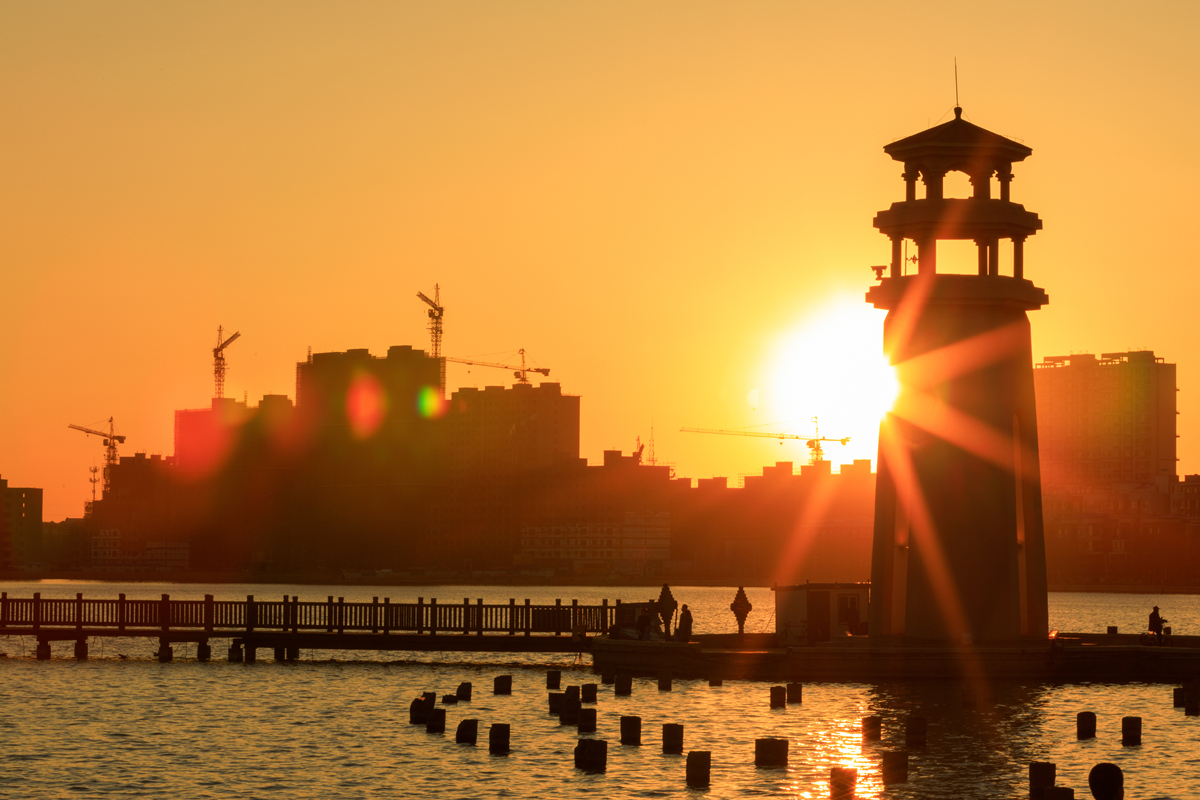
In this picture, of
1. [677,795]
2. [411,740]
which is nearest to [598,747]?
[677,795]

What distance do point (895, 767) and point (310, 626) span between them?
130 feet

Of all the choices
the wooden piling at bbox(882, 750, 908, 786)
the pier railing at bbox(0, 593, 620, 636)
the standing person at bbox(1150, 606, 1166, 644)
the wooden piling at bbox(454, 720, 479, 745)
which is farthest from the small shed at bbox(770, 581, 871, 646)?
the wooden piling at bbox(882, 750, 908, 786)

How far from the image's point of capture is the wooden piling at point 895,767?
37219 mm

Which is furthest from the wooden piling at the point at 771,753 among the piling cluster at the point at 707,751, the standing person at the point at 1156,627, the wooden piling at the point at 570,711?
the standing person at the point at 1156,627

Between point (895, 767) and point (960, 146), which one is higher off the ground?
point (960, 146)

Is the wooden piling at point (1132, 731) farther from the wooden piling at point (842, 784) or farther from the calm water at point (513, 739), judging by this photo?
the wooden piling at point (842, 784)

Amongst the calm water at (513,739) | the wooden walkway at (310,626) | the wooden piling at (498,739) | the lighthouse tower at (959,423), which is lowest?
the calm water at (513,739)

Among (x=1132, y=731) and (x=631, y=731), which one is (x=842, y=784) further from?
(x=1132, y=731)

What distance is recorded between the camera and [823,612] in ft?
200

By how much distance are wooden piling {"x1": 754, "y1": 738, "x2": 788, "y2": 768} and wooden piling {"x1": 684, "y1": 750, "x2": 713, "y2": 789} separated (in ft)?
5.56

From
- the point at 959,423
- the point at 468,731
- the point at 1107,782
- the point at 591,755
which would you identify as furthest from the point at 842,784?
the point at 959,423

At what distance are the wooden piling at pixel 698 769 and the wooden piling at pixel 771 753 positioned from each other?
1.69m

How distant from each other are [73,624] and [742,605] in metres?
30.4

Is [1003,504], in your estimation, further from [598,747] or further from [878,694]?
[598,747]
